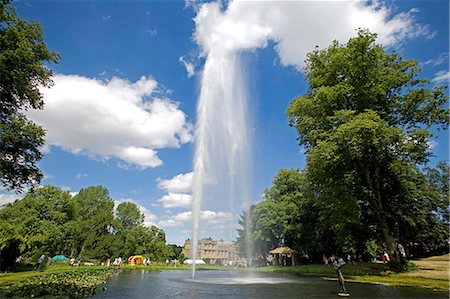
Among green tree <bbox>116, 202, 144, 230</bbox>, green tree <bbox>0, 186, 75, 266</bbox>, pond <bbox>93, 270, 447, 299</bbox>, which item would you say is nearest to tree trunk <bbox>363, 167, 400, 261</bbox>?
pond <bbox>93, 270, 447, 299</bbox>

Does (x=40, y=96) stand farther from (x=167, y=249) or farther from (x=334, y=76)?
(x=167, y=249)

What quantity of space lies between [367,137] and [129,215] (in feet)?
293

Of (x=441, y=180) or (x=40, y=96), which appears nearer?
(x=40, y=96)

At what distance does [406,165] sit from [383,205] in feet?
19.3

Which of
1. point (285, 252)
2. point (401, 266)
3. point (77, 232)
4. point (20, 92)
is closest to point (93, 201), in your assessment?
point (77, 232)

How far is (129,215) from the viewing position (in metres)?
99.3

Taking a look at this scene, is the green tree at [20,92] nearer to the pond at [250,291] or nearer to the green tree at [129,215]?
the pond at [250,291]

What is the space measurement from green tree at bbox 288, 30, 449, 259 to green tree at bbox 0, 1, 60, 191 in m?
24.2

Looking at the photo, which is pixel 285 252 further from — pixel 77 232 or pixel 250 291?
pixel 77 232

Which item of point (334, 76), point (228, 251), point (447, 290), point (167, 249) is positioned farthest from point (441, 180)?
point (228, 251)

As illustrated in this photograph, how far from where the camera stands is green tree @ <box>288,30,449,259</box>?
26516 millimetres

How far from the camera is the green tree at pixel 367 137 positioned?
1044 inches

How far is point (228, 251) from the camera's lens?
140 metres

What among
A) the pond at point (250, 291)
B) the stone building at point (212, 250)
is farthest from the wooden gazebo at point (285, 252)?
the stone building at point (212, 250)
